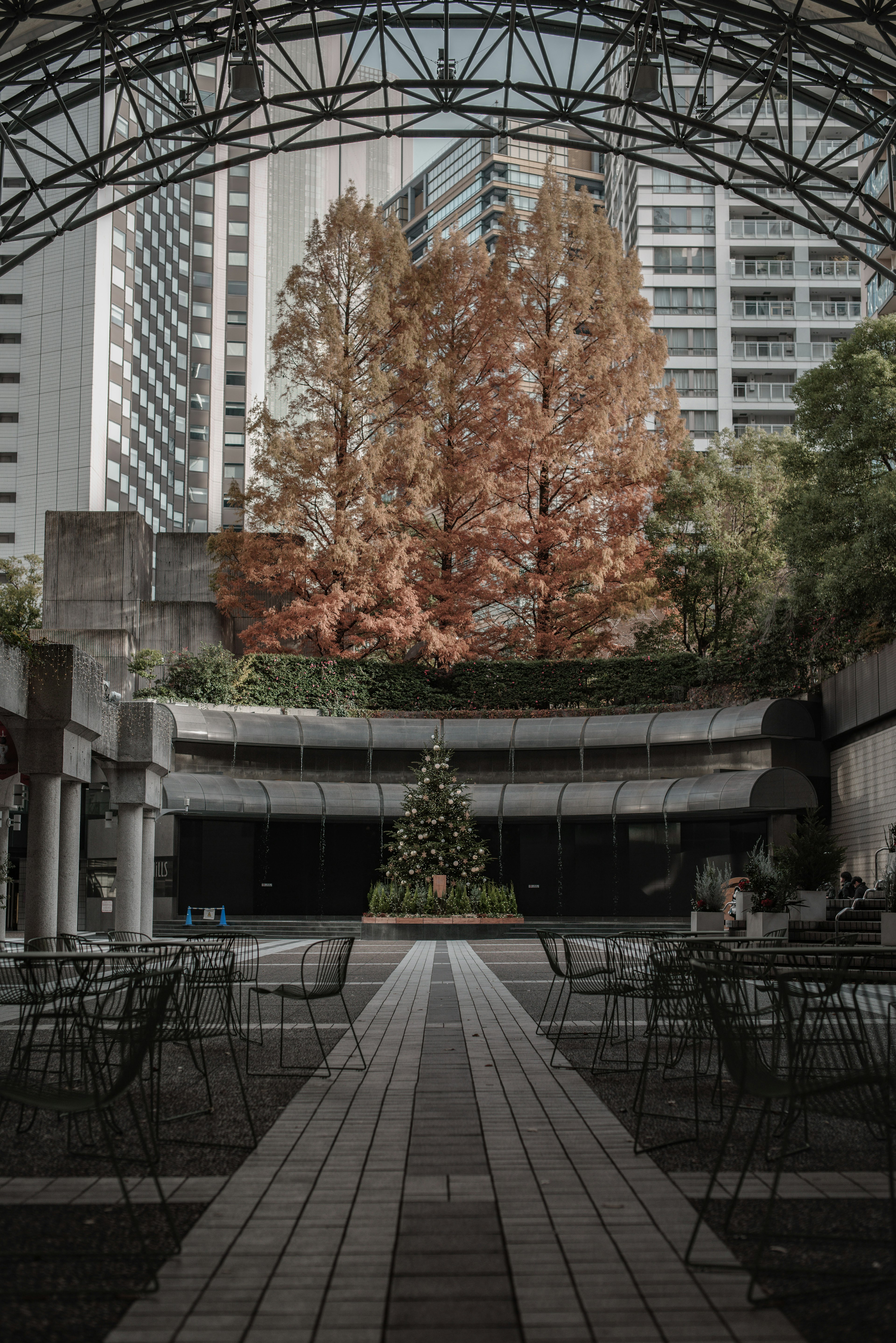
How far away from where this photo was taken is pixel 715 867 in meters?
26.8

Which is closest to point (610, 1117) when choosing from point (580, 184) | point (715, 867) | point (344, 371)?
point (715, 867)

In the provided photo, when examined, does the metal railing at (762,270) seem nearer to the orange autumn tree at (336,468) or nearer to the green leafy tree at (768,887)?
the orange autumn tree at (336,468)

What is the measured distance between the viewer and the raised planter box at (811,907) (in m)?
19.6

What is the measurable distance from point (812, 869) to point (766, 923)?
4.31 feet

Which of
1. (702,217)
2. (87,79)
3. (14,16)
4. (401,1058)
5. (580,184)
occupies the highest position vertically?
(580,184)

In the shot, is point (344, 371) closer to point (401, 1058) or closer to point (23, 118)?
point (23, 118)

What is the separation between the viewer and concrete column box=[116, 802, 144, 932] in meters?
17.1

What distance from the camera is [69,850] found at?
15867 mm

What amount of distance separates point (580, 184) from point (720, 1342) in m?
96.9

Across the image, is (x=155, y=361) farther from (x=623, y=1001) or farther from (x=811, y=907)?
(x=623, y=1001)

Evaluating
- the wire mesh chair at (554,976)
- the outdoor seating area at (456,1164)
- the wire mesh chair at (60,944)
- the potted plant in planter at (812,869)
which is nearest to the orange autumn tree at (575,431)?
the potted plant in planter at (812,869)

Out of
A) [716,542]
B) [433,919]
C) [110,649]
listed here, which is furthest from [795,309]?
[433,919]

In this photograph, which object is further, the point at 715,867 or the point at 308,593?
the point at 308,593

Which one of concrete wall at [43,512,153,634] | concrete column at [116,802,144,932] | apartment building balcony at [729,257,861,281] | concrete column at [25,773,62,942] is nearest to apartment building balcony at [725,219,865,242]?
apartment building balcony at [729,257,861,281]
